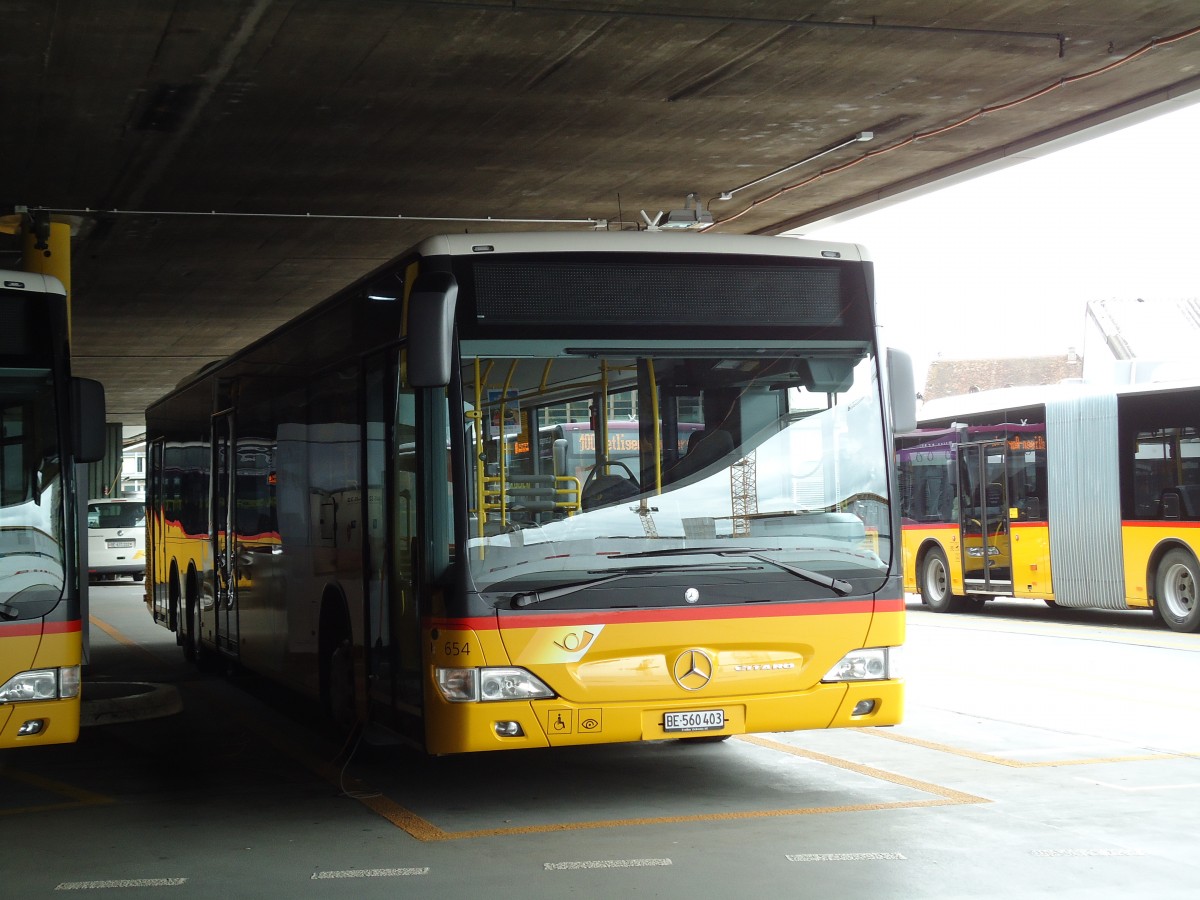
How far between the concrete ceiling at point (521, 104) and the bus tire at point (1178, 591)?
5.48m

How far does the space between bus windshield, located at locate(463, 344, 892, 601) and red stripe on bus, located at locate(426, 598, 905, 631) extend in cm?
11

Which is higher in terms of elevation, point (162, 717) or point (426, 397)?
point (426, 397)

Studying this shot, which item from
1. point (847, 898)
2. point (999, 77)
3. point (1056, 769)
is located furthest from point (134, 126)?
point (847, 898)

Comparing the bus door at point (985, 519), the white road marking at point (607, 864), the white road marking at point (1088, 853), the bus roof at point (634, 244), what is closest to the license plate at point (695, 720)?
the white road marking at point (607, 864)

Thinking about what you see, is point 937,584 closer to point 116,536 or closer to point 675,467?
point 675,467

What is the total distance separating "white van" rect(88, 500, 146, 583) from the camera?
37250mm

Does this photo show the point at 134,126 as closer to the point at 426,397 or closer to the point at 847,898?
the point at 426,397

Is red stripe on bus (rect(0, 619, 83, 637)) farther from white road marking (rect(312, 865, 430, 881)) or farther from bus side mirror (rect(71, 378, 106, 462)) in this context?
white road marking (rect(312, 865, 430, 881))

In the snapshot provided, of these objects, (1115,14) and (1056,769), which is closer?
(1056,769)

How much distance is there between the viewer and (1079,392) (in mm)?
20953

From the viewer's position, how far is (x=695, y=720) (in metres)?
8.19

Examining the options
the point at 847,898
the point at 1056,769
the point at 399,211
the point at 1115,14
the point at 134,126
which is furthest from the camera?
the point at 399,211

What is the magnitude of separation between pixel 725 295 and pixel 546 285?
39.1 inches

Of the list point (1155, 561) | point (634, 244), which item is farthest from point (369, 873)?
point (1155, 561)
